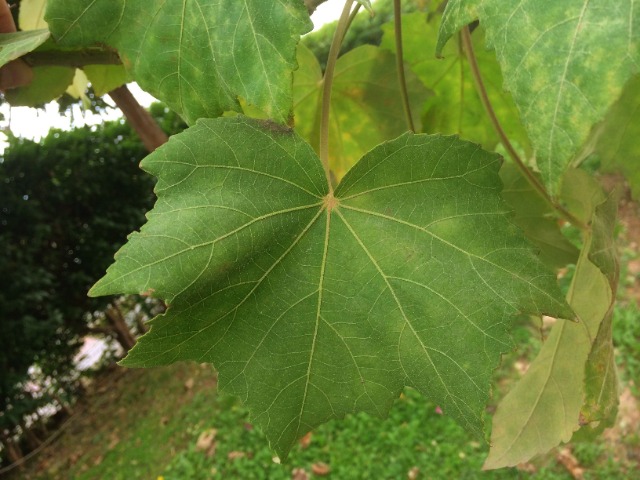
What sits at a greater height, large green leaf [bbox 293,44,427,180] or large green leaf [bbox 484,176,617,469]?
large green leaf [bbox 293,44,427,180]

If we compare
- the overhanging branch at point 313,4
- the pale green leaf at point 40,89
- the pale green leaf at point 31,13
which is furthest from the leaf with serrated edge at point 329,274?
the pale green leaf at point 31,13

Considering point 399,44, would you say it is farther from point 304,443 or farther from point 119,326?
point 119,326

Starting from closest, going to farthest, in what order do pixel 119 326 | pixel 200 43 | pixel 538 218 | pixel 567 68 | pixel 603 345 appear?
pixel 567 68 < pixel 200 43 < pixel 603 345 < pixel 538 218 < pixel 119 326

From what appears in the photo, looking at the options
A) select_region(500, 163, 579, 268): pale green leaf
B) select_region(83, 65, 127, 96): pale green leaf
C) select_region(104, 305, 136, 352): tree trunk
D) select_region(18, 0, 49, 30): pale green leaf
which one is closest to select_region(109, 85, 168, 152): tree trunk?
select_region(83, 65, 127, 96): pale green leaf

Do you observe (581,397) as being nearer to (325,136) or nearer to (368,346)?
(368,346)

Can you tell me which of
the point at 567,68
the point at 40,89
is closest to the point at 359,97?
the point at 40,89

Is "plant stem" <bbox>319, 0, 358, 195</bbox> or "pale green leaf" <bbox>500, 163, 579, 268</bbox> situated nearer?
"plant stem" <bbox>319, 0, 358, 195</bbox>

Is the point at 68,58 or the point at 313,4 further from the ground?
the point at 68,58

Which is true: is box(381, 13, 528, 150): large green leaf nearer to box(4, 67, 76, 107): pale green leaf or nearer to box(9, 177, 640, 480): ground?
box(4, 67, 76, 107): pale green leaf
